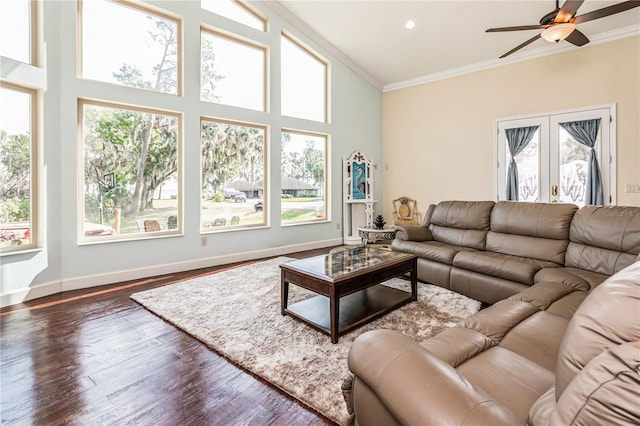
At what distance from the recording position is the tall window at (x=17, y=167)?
10.2 feet

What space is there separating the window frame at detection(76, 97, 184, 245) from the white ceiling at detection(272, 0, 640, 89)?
2.84 meters

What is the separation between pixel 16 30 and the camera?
3176mm

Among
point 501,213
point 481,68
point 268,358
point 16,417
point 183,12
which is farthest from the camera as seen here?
point 481,68

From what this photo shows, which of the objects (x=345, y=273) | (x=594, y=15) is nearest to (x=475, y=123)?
(x=594, y=15)

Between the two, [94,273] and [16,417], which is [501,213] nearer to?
[16,417]

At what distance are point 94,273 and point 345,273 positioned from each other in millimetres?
3201

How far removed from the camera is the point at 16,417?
1.59m

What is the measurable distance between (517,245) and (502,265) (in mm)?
522

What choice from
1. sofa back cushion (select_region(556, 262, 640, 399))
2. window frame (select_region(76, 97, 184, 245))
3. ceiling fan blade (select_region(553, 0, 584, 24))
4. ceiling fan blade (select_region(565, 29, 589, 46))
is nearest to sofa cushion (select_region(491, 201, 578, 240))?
ceiling fan blade (select_region(553, 0, 584, 24))

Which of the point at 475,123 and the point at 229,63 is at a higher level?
the point at 229,63

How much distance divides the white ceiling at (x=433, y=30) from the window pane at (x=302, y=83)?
480 mm

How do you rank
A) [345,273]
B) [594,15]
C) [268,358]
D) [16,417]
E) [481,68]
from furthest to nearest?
[481,68], [594,15], [345,273], [268,358], [16,417]

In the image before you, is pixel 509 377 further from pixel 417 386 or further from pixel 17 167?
pixel 17 167

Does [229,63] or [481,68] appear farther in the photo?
[481,68]
